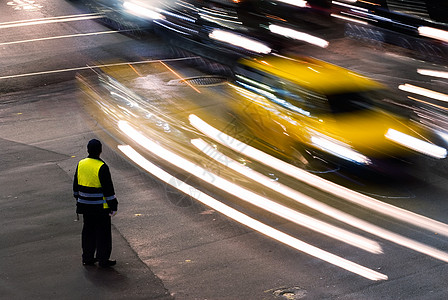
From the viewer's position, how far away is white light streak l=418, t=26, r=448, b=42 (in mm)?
25703

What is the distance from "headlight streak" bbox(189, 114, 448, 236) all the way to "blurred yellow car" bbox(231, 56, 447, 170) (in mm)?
540

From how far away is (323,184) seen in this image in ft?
41.9

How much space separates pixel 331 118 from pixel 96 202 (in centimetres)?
545

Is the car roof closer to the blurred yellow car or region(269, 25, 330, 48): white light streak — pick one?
the blurred yellow car

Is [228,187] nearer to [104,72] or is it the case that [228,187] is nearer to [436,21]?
[104,72]

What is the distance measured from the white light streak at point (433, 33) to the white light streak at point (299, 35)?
4.33 metres

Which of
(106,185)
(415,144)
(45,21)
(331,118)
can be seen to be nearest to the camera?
(106,185)

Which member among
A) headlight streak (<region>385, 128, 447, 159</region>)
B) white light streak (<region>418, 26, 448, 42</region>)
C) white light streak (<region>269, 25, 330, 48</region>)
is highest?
white light streak (<region>418, 26, 448, 42</region>)

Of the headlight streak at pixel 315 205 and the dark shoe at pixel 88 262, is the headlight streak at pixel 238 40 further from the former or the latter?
the dark shoe at pixel 88 262

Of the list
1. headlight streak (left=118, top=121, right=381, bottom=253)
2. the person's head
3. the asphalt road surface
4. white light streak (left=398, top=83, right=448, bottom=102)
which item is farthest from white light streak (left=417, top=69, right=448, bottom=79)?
the person's head

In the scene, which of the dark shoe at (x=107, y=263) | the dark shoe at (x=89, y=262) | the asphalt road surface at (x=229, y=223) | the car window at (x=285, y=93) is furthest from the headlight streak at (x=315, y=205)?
the dark shoe at (x=89, y=262)

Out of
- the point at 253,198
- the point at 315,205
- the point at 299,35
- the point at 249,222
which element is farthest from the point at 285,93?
the point at 299,35

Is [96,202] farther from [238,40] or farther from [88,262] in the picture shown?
[238,40]

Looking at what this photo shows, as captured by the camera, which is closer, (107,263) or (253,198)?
(107,263)
